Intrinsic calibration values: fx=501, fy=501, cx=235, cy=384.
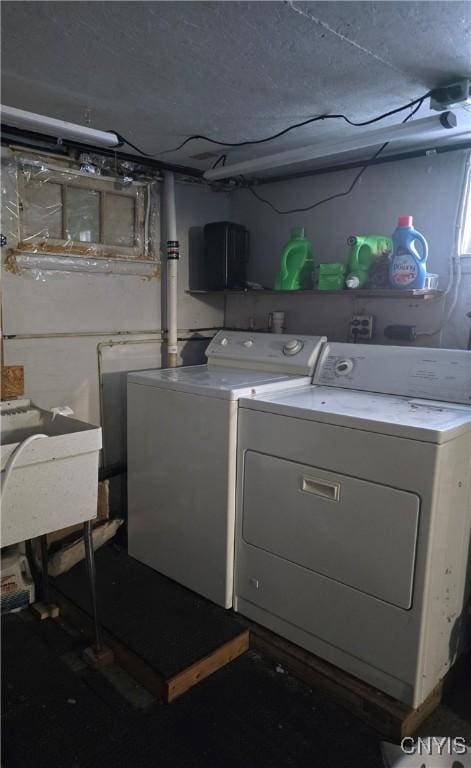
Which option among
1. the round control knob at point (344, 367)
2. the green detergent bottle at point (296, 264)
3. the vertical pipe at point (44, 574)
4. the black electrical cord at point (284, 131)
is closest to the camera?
the black electrical cord at point (284, 131)

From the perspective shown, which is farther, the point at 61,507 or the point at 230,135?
the point at 230,135

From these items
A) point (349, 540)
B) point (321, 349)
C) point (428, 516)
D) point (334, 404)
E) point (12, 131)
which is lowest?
point (349, 540)

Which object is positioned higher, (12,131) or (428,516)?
(12,131)

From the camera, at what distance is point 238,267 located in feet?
9.68

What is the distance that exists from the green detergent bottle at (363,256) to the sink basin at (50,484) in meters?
1.42

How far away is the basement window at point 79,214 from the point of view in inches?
90.4

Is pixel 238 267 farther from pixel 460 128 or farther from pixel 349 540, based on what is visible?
pixel 349 540

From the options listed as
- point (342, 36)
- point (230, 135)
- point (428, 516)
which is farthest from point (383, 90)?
point (428, 516)

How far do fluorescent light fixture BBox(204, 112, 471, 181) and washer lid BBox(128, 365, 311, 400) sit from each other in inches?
38.0

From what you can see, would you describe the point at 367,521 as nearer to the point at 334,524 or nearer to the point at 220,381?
the point at 334,524

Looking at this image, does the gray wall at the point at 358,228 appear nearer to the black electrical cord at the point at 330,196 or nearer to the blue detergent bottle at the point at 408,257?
the black electrical cord at the point at 330,196

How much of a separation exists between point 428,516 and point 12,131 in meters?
2.23

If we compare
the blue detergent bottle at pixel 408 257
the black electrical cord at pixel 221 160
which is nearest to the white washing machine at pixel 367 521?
the blue detergent bottle at pixel 408 257

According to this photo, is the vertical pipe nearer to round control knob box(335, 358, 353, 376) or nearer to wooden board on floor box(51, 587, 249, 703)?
wooden board on floor box(51, 587, 249, 703)
